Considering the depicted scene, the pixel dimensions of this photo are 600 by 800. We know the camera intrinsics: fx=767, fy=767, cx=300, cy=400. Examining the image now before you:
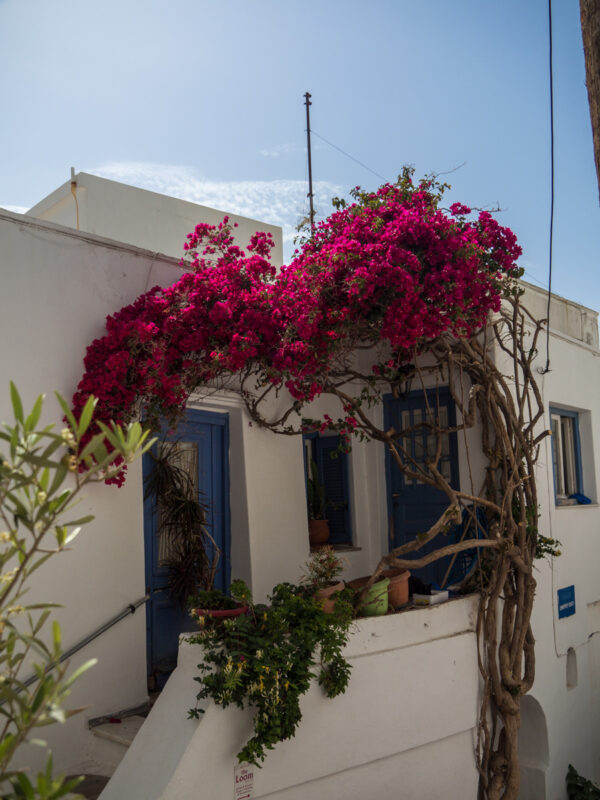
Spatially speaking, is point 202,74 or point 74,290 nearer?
point 74,290

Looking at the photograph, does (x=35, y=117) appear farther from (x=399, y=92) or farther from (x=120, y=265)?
(x=399, y=92)

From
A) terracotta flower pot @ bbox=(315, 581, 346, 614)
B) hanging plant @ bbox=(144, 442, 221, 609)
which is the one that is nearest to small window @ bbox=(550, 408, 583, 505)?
terracotta flower pot @ bbox=(315, 581, 346, 614)

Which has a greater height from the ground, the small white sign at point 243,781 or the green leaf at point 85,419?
the green leaf at point 85,419

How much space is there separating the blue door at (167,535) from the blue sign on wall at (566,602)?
3.46 metres

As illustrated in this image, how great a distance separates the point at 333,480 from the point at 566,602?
2.73m

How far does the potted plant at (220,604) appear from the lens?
4844 millimetres

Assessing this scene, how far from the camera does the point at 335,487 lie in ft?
27.7

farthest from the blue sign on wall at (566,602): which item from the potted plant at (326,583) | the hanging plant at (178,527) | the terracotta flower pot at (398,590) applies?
the hanging plant at (178,527)

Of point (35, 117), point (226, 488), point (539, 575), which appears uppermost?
point (35, 117)

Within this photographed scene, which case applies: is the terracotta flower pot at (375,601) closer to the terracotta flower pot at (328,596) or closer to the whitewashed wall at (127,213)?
the terracotta flower pot at (328,596)

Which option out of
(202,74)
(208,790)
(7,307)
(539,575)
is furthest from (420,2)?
(208,790)

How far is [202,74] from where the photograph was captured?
6.98m

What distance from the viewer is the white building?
4.90 meters

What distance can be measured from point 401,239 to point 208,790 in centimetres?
372
